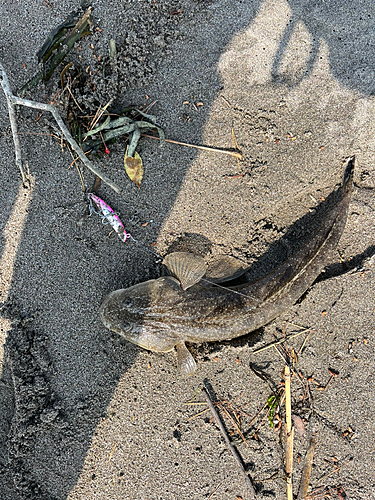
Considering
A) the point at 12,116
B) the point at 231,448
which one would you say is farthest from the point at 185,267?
the point at 12,116

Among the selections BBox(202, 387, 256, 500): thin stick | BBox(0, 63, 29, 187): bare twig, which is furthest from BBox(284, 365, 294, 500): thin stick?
BBox(0, 63, 29, 187): bare twig

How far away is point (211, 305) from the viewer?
3496 millimetres

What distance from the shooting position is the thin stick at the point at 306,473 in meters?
3.48

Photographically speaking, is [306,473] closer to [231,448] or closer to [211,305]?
[231,448]

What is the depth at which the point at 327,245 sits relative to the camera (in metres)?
3.54

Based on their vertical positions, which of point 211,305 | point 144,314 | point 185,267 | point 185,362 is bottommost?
point 185,362

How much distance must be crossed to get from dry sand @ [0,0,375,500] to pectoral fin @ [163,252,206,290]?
0.15m

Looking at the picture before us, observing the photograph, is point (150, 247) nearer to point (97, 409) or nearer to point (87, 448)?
point (97, 409)

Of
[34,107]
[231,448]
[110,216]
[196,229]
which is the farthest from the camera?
[196,229]

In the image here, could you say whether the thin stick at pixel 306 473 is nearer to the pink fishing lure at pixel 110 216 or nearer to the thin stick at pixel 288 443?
the thin stick at pixel 288 443

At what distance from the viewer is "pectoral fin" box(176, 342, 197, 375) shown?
3520mm

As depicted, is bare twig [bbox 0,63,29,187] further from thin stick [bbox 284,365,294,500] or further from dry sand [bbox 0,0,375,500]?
thin stick [bbox 284,365,294,500]

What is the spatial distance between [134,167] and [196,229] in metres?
0.88

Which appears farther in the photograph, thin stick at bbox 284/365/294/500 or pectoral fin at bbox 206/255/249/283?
pectoral fin at bbox 206/255/249/283
